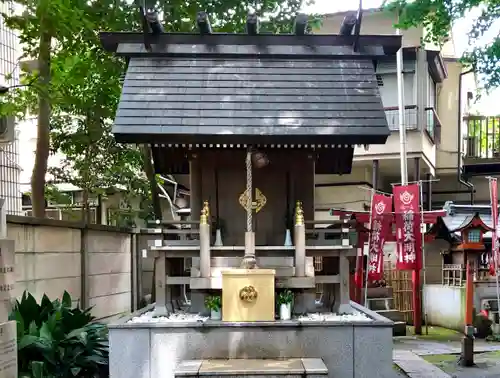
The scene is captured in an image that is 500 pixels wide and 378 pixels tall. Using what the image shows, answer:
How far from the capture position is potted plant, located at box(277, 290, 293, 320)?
892cm

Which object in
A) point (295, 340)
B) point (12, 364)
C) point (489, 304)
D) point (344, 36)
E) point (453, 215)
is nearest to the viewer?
point (12, 364)

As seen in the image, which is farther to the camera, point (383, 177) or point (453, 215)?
point (383, 177)

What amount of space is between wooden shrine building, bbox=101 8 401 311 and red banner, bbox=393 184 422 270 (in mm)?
6315

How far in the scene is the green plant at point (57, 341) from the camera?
762 centimetres

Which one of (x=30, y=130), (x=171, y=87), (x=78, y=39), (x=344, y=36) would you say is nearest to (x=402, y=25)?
(x=344, y=36)

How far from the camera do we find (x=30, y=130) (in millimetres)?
22688

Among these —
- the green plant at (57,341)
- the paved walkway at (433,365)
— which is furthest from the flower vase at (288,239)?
the paved walkway at (433,365)

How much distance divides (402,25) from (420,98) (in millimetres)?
8147

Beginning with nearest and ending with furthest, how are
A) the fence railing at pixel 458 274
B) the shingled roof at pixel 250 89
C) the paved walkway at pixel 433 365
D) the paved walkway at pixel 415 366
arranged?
the shingled roof at pixel 250 89 → the paved walkway at pixel 415 366 → the paved walkway at pixel 433 365 → the fence railing at pixel 458 274

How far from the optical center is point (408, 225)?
16812 millimetres

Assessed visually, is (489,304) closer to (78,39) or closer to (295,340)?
(295,340)

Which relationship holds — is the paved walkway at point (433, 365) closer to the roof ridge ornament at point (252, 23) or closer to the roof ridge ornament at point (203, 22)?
the roof ridge ornament at point (252, 23)

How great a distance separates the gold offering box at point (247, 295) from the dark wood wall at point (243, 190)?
1532mm

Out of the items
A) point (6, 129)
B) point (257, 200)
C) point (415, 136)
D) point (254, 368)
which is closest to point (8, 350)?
point (6, 129)
